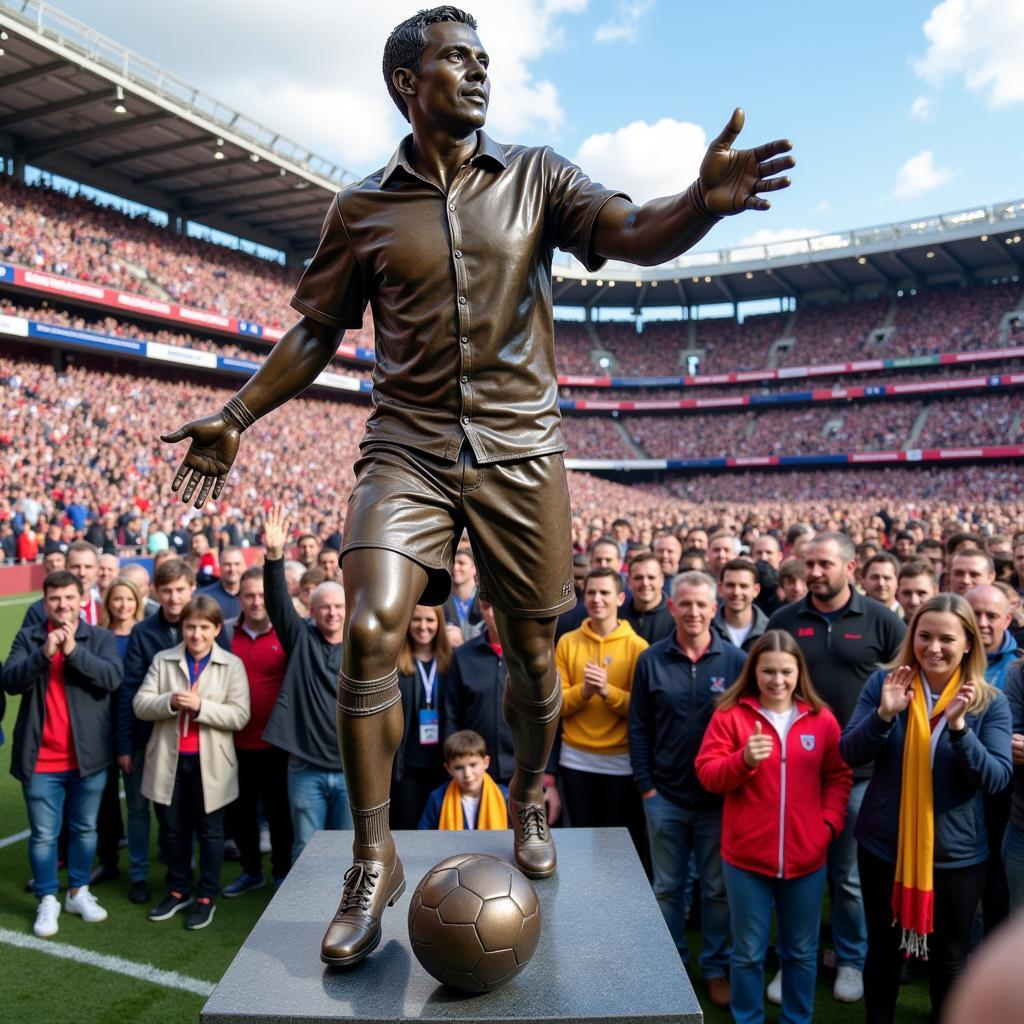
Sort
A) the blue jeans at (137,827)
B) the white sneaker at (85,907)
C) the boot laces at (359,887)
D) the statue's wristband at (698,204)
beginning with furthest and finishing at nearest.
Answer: the blue jeans at (137,827) < the white sneaker at (85,907) < the boot laces at (359,887) < the statue's wristband at (698,204)

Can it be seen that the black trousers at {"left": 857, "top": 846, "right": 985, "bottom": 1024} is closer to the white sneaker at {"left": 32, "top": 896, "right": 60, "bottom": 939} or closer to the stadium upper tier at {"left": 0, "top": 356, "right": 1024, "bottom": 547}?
the white sneaker at {"left": 32, "top": 896, "right": 60, "bottom": 939}

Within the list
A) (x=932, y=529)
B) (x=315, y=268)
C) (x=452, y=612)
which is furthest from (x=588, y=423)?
(x=315, y=268)

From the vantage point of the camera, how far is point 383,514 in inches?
103

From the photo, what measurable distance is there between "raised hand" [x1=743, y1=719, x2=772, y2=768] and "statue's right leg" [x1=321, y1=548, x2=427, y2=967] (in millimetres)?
1804

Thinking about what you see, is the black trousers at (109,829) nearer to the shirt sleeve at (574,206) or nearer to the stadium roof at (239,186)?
the shirt sleeve at (574,206)

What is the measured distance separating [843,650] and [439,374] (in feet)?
10.4

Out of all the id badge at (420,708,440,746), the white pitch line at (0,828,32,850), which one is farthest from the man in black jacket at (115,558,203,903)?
the id badge at (420,708,440,746)

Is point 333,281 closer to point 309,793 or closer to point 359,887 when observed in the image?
point 359,887

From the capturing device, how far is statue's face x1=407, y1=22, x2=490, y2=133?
261 cm

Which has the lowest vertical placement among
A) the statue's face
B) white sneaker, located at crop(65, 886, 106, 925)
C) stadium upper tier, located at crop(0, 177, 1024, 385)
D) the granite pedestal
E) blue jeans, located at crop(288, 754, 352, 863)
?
white sneaker, located at crop(65, 886, 106, 925)

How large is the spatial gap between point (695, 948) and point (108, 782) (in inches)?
150

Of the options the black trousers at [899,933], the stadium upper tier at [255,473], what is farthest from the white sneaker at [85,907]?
the stadium upper tier at [255,473]

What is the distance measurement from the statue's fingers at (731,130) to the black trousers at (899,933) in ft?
9.97

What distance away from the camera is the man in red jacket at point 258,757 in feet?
17.9
